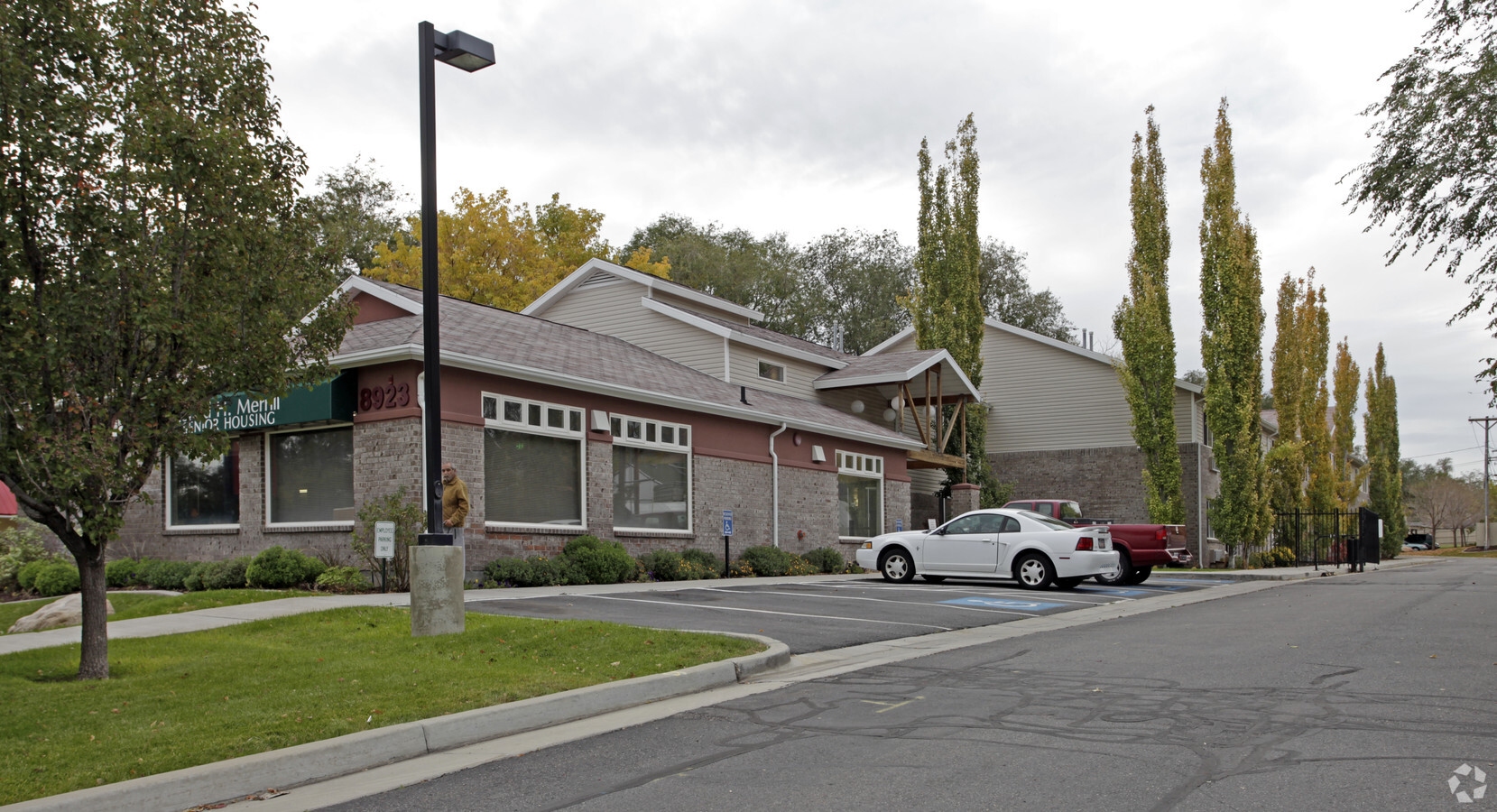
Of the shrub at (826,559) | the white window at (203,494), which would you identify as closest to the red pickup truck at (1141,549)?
the shrub at (826,559)

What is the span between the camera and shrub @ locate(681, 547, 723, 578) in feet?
67.9

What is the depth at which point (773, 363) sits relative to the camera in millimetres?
29703

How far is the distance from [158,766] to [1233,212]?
31.5m

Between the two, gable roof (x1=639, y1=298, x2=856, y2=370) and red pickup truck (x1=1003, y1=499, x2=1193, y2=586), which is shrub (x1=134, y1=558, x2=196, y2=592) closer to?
gable roof (x1=639, y1=298, x2=856, y2=370)

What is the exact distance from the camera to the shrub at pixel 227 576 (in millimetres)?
16484

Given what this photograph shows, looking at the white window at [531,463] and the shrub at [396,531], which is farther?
the white window at [531,463]

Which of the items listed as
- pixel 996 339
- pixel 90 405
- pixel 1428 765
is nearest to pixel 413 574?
pixel 90 405

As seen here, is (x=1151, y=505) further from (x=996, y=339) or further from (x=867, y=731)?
(x=867, y=731)

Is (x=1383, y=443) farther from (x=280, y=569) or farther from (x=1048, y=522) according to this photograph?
(x=280, y=569)

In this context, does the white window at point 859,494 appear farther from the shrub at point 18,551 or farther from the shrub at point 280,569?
the shrub at point 18,551

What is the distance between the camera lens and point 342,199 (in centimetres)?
4572

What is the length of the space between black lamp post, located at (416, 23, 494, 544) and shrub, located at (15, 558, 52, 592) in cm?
1118

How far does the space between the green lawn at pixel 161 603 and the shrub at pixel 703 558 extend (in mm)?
7499

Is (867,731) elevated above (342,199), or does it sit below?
below
